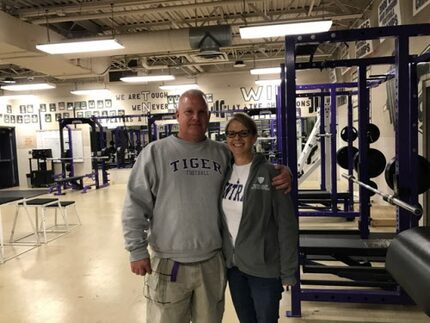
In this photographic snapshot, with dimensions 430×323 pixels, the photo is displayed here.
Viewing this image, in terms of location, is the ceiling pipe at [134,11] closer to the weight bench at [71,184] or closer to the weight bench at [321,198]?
the weight bench at [321,198]

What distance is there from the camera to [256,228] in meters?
1.73

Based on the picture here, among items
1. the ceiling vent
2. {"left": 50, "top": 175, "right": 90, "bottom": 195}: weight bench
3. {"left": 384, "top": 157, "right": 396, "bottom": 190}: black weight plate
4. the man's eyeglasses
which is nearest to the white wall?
{"left": 50, "top": 175, "right": 90, "bottom": 195}: weight bench

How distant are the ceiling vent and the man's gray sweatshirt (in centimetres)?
578

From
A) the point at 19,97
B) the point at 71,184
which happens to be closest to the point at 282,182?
the point at 71,184

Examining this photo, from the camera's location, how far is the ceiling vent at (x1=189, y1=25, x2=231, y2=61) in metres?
7.06

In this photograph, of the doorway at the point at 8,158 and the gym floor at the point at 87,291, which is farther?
the doorway at the point at 8,158

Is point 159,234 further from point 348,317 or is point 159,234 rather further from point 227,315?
point 348,317

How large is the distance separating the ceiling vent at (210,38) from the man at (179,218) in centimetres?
567

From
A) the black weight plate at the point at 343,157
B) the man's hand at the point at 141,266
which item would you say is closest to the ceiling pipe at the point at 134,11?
the black weight plate at the point at 343,157

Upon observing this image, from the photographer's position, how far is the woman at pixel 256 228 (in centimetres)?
173

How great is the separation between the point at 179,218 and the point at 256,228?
0.37 meters

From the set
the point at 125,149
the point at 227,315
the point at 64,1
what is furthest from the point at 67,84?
the point at 227,315

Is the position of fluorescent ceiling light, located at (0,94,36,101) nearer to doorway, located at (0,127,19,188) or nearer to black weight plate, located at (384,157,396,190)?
doorway, located at (0,127,19,188)

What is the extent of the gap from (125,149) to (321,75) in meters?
6.98
